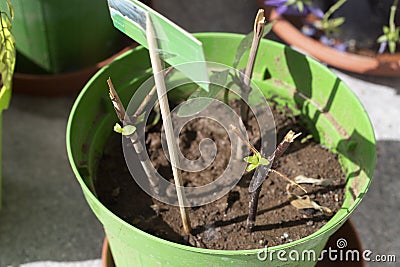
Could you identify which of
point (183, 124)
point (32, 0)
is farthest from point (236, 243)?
point (32, 0)

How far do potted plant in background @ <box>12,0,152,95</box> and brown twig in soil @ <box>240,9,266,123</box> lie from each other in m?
0.44

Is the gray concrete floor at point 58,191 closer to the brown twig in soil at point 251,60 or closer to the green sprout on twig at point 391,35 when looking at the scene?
the green sprout on twig at point 391,35

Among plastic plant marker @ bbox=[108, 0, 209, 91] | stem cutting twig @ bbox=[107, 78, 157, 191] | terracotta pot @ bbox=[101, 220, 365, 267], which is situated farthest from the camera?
terracotta pot @ bbox=[101, 220, 365, 267]

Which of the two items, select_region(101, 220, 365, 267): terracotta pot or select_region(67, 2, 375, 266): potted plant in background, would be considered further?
select_region(101, 220, 365, 267): terracotta pot

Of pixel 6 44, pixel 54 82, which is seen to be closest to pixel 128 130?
pixel 6 44

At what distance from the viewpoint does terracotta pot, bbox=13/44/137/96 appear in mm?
1412

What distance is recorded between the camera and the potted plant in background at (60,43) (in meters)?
1.31

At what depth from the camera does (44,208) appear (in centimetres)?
133

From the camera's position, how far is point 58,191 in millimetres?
1353

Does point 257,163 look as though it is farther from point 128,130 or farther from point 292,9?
point 292,9

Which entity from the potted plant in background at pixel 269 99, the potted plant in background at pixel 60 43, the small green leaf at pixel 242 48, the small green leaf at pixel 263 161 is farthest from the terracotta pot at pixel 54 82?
the small green leaf at pixel 263 161

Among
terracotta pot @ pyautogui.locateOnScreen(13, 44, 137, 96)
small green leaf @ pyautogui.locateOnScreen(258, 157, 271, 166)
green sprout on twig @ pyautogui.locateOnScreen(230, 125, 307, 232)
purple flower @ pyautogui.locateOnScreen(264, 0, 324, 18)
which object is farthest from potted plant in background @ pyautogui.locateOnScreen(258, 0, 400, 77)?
small green leaf @ pyautogui.locateOnScreen(258, 157, 271, 166)

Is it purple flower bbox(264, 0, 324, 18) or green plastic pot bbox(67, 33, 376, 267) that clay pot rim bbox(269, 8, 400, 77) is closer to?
purple flower bbox(264, 0, 324, 18)

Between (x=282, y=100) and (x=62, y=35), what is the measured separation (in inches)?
20.6
